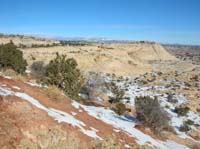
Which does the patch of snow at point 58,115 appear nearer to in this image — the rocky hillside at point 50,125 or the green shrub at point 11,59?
the rocky hillside at point 50,125

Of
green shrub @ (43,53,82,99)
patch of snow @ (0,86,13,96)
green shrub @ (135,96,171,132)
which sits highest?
patch of snow @ (0,86,13,96)

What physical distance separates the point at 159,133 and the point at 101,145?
1193 centimetres

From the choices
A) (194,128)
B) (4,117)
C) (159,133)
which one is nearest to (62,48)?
(194,128)

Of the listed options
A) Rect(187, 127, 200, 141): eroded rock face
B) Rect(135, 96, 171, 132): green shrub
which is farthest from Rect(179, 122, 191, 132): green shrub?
Rect(135, 96, 171, 132): green shrub

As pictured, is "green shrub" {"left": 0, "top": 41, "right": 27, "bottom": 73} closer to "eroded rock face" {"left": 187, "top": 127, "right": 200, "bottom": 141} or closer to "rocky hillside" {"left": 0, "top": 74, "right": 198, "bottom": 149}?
"rocky hillside" {"left": 0, "top": 74, "right": 198, "bottom": 149}

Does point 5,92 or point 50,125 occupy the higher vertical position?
point 5,92

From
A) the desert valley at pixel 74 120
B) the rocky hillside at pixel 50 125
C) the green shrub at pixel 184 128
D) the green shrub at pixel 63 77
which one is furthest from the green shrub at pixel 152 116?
the green shrub at pixel 63 77

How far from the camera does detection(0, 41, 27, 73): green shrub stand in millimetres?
28078

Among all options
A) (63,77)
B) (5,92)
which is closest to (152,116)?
(63,77)

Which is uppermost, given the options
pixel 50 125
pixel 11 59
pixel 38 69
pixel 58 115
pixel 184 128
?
pixel 11 59

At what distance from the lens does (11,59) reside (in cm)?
2856

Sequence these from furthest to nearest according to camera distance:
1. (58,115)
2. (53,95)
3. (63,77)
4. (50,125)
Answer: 1. (63,77)
2. (53,95)
3. (58,115)
4. (50,125)

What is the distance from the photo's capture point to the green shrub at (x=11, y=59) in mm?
28078

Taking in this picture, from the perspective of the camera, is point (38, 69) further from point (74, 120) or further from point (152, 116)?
point (74, 120)
